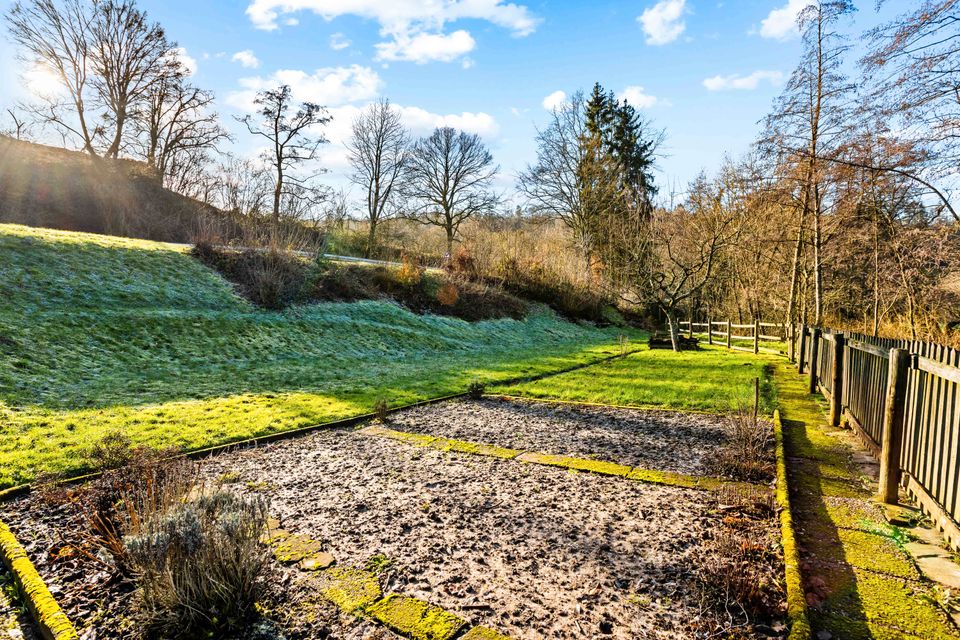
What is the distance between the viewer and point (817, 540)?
10.9ft

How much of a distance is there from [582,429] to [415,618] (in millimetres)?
4319

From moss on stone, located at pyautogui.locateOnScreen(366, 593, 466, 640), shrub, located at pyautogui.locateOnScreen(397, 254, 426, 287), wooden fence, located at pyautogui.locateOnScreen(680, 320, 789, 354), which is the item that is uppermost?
shrub, located at pyautogui.locateOnScreen(397, 254, 426, 287)

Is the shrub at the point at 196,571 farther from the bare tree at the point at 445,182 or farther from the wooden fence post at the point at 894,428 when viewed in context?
the bare tree at the point at 445,182

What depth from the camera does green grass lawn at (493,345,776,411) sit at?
8.30 m

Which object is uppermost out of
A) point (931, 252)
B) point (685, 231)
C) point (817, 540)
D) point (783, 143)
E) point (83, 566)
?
point (783, 143)

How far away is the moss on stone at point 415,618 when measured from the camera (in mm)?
2439

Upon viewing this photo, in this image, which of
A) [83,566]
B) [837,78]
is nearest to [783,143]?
[837,78]

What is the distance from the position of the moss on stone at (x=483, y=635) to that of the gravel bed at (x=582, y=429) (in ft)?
9.75

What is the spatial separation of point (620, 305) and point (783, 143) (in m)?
17.2

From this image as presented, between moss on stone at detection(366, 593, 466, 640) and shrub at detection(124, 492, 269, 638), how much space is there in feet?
2.22

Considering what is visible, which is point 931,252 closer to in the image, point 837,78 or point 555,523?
point 837,78

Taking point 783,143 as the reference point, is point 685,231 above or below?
below

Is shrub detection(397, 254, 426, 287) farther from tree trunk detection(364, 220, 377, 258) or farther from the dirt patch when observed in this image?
the dirt patch

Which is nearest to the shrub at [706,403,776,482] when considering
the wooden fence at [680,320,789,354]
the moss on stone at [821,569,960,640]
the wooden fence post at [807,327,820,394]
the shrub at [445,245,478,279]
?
the moss on stone at [821,569,960,640]
